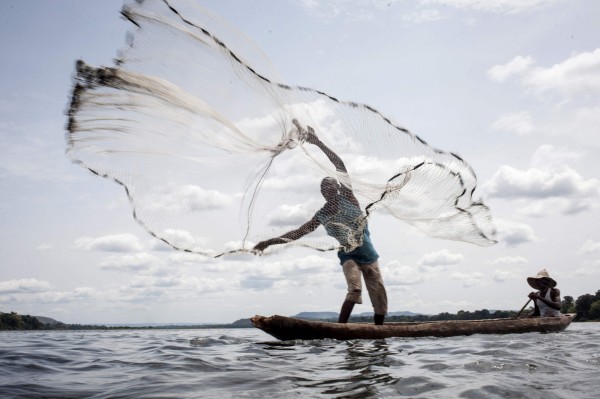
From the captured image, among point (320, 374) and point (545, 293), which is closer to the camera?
point (320, 374)

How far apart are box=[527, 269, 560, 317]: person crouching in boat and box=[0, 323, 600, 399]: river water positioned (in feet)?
15.3

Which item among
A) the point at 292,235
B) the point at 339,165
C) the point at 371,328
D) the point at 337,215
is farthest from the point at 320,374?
the point at 371,328

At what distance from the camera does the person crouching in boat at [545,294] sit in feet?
37.3

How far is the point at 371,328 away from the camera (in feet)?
26.7

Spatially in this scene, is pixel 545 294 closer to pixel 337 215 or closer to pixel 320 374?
pixel 337 215

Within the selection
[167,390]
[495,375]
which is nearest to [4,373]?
[167,390]

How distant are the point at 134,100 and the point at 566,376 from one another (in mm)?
5037

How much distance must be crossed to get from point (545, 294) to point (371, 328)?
5.87 meters

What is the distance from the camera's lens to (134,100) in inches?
202

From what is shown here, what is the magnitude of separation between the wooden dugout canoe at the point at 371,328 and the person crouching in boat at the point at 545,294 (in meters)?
1.39

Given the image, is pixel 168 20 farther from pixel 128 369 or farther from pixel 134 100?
pixel 128 369

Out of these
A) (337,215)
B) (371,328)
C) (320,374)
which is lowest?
(320,374)

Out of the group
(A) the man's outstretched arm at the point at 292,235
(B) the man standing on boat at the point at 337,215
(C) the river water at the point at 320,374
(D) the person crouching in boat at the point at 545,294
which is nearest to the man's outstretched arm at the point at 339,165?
(B) the man standing on boat at the point at 337,215

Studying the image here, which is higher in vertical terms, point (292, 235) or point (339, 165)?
point (339, 165)
